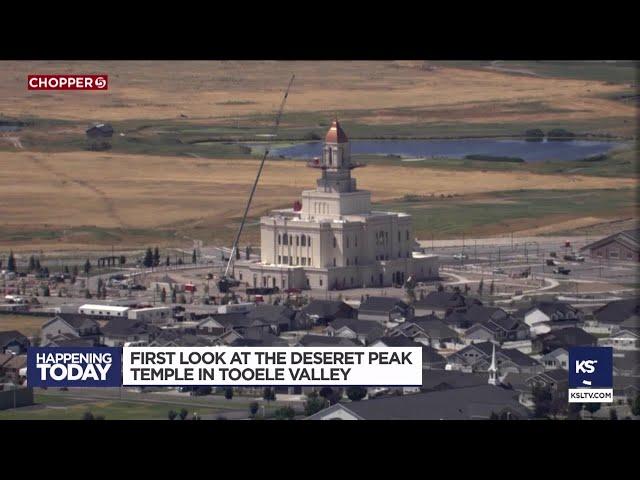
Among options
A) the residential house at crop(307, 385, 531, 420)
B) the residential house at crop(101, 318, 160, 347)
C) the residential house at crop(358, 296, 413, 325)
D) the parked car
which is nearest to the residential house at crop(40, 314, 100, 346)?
the residential house at crop(101, 318, 160, 347)

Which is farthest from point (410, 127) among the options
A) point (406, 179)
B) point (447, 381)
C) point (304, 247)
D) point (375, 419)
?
point (375, 419)

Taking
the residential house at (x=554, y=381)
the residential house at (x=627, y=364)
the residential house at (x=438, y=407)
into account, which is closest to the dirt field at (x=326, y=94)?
the residential house at (x=627, y=364)

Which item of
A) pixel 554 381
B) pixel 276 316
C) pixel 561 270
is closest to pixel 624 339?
pixel 554 381

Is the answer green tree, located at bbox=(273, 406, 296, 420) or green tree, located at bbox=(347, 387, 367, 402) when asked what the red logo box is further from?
green tree, located at bbox=(347, 387, 367, 402)

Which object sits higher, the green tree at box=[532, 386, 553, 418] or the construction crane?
the construction crane

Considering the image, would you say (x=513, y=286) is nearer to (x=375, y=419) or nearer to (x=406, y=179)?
(x=406, y=179)

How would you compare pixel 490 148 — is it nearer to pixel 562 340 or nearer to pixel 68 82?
pixel 562 340
